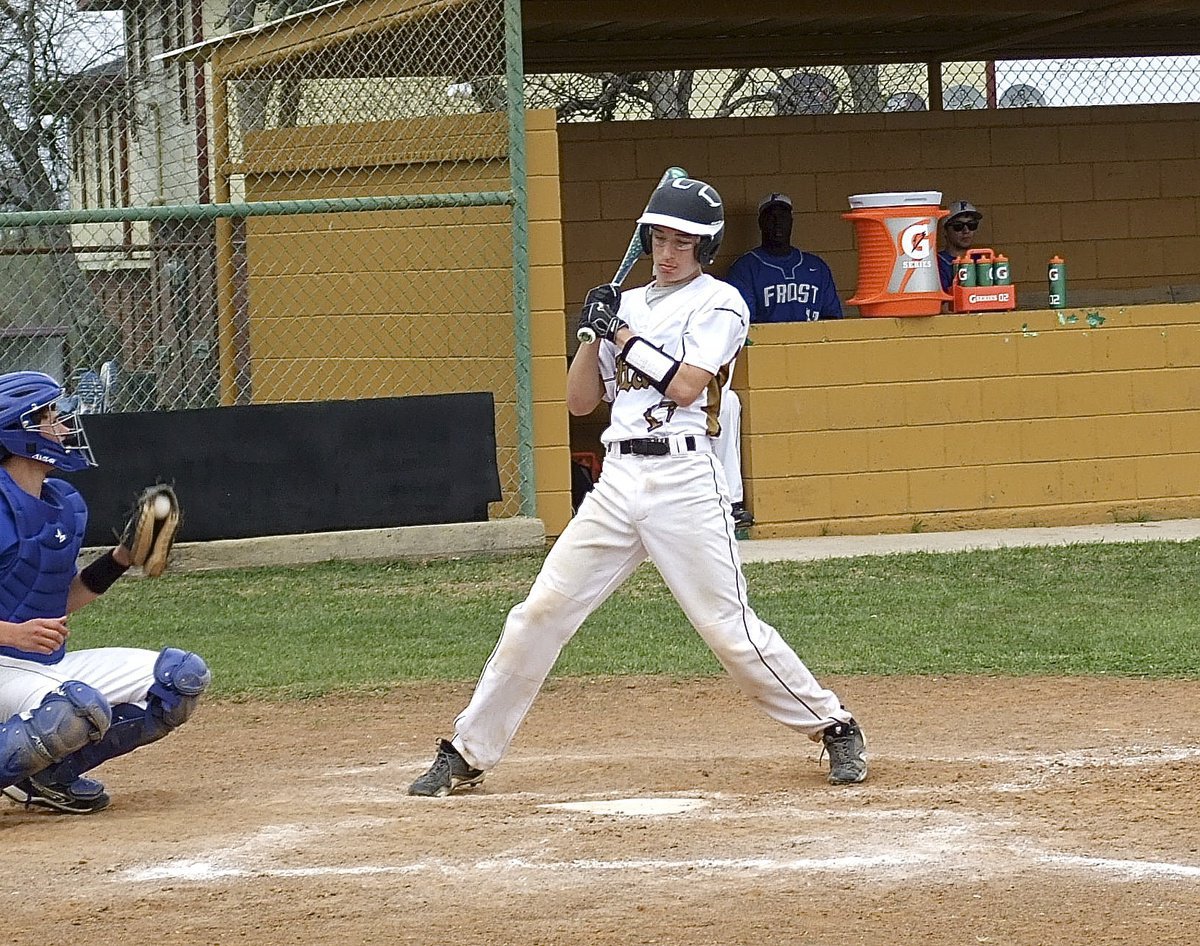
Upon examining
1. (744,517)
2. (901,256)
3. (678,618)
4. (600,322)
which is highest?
(901,256)

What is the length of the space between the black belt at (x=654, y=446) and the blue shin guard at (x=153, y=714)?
136 cm

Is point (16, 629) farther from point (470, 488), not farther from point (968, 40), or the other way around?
point (968, 40)

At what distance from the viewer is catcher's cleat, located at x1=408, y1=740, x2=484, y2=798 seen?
5.29 m

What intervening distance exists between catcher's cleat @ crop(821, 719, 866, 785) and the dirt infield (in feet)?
0.19

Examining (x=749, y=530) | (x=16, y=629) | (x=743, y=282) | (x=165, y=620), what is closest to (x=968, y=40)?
(x=743, y=282)

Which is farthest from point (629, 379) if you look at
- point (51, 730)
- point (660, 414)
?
point (51, 730)

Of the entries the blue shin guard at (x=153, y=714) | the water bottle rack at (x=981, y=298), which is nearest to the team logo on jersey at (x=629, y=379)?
the blue shin guard at (x=153, y=714)

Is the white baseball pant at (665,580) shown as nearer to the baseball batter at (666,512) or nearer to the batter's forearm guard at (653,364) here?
the baseball batter at (666,512)

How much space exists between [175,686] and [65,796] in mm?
457

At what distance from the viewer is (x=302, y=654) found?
7.90 m

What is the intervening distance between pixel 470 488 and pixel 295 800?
5.07m

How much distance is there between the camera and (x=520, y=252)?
10.4m

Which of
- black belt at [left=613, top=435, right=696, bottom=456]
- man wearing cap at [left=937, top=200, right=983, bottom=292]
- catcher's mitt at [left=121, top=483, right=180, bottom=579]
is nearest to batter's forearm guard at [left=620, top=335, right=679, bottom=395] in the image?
→ black belt at [left=613, top=435, right=696, bottom=456]

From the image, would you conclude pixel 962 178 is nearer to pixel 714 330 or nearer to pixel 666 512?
pixel 714 330
